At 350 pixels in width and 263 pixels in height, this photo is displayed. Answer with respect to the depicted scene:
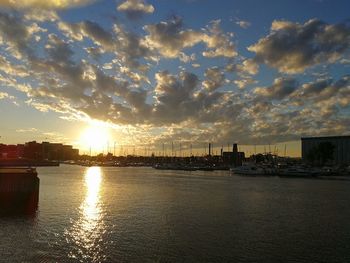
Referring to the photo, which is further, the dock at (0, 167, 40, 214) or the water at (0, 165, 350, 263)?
the dock at (0, 167, 40, 214)

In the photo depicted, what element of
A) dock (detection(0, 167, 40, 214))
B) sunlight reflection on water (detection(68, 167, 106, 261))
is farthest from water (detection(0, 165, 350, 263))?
dock (detection(0, 167, 40, 214))

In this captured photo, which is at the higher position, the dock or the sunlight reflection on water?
the dock

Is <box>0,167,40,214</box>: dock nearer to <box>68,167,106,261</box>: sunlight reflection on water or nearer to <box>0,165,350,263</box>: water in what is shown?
<box>0,165,350,263</box>: water

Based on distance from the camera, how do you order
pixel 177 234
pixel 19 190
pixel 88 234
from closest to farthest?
pixel 177 234, pixel 88 234, pixel 19 190

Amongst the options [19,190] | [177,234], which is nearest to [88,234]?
[177,234]

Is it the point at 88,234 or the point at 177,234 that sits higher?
the point at 177,234

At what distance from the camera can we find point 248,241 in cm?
4191

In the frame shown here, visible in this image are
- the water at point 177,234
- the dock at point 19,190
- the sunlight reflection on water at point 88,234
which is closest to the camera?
the water at point 177,234

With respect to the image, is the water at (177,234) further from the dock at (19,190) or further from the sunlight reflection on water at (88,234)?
the dock at (19,190)

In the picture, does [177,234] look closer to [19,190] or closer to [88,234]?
[88,234]

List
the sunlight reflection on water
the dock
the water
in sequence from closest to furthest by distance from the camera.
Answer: the water
the sunlight reflection on water
the dock

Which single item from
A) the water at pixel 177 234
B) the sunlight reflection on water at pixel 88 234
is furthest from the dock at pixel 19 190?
the sunlight reflection on water at pixel 88 234

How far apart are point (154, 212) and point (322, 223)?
2493cm

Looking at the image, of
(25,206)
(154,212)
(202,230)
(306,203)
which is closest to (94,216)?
(154,212)
